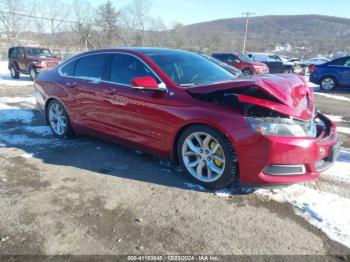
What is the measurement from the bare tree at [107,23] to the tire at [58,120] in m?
42.7

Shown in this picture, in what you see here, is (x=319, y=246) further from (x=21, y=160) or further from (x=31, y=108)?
(x=31, y=108)

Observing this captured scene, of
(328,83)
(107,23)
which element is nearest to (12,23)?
(107,23)

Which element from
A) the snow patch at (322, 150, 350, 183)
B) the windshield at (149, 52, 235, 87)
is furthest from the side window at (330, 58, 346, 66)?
the windshield at (149, 52, 235, 87)

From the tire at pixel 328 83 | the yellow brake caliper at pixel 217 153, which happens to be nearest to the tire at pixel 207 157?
the yellow brake caliper at pixel 217 153

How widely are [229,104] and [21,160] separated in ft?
10.2

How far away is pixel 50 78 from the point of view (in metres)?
5.73

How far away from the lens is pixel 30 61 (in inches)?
617

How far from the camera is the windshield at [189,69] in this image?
4.12 m

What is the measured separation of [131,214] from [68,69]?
10.6 feet

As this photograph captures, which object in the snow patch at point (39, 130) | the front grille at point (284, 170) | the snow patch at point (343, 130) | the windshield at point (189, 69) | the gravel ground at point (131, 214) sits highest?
the windshield at point (189, 69)

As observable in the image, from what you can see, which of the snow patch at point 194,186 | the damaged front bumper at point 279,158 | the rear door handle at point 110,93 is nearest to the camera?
the damaged front bumper at point 279,158

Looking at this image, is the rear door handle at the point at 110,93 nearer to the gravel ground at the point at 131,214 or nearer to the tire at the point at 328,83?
the gravel ground at the point at 131,214

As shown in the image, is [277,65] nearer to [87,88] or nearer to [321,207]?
[87,88]

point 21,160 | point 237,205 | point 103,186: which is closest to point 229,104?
point 237,205
